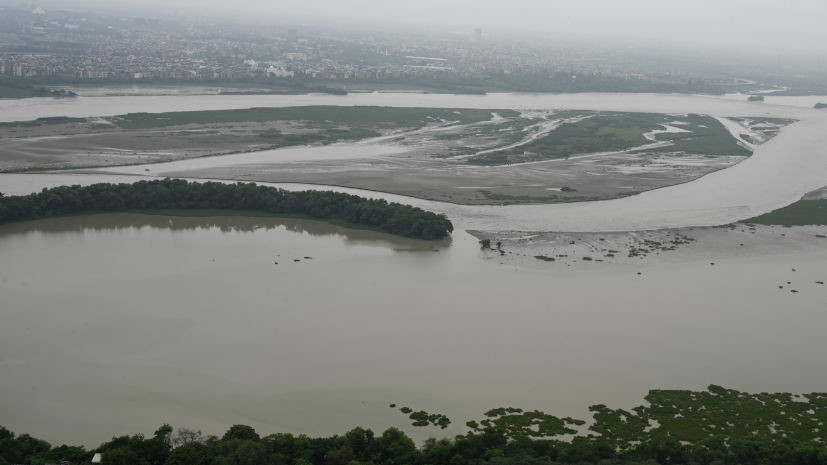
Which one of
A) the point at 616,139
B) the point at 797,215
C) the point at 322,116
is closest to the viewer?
the point at 797,215

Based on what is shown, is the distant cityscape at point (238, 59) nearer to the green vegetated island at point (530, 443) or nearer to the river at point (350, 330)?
the river at point (350, 330)

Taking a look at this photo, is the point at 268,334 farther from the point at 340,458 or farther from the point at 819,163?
the point at 819,163

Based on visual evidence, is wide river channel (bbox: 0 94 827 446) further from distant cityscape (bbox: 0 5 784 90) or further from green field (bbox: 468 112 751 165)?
distant cityscape (bbox: 0 5 784 90)

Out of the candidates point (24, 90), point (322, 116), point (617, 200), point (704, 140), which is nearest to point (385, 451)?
point (617, 200)

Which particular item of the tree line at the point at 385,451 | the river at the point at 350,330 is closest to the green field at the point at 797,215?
the river at the point at 350,330

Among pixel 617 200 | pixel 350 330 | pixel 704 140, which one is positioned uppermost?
pixel 704 140

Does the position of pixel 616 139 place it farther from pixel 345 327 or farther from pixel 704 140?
pixel 345 327
